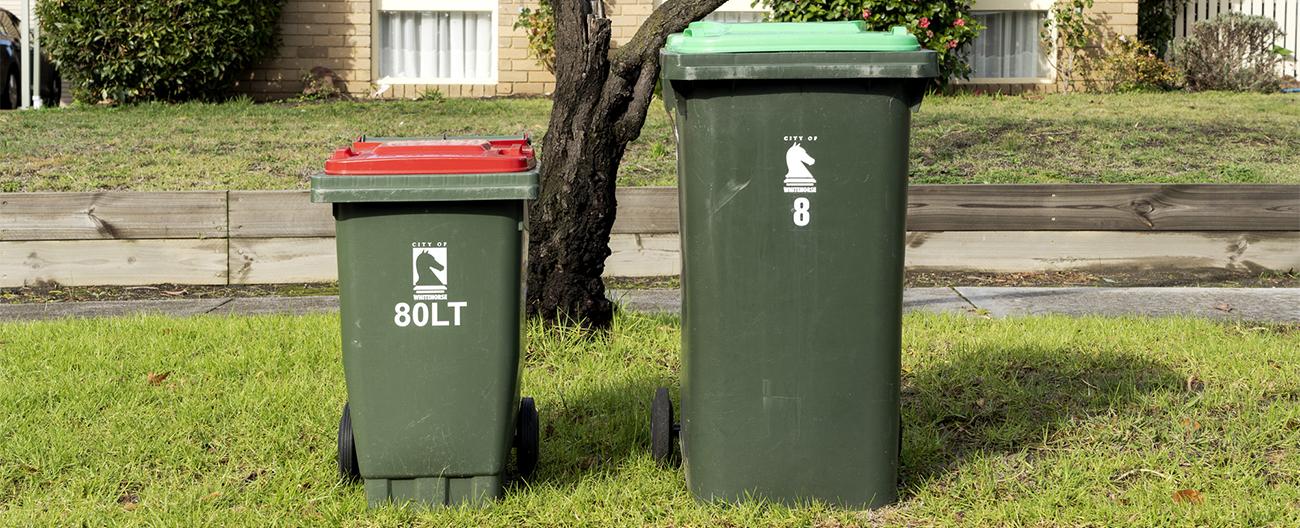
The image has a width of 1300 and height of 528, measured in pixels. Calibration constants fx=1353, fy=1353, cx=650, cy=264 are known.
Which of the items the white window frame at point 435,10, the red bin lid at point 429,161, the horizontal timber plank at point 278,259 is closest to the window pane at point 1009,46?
the white window frame at point 435,10

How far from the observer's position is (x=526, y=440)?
4.36 m

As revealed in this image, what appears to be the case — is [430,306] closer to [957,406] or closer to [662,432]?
[662,432]

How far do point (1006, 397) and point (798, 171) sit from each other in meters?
1.70

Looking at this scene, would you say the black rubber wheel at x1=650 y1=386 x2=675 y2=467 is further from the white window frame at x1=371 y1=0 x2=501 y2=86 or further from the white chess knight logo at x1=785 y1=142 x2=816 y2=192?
the white window frame at x1=371 y1=0 x2=501 y2=86

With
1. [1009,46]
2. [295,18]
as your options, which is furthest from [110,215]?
[1009,46]

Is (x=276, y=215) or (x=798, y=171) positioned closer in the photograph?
(x=798, y=171)

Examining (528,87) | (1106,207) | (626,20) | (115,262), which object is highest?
(626,20)

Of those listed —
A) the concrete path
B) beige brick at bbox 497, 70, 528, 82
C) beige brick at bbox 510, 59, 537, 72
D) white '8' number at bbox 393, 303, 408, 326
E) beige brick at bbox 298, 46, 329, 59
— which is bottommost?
the concrete path

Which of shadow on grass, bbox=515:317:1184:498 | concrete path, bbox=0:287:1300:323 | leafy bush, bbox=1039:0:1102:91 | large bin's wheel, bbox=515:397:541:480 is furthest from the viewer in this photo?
leafy bush, bbox=1039:0:1102:91

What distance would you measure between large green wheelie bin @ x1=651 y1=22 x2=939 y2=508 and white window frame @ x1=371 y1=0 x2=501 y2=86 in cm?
1007

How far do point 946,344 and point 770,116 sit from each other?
7.63ft

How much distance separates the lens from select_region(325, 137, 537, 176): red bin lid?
12.8ft

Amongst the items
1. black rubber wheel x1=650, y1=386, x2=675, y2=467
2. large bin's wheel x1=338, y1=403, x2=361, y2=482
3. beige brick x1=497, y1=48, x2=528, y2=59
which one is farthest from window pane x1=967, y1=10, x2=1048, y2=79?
large bin's wheel x1=338, y1=403, x2=361, y2=482

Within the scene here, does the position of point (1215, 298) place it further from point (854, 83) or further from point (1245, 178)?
point (854, 83)
